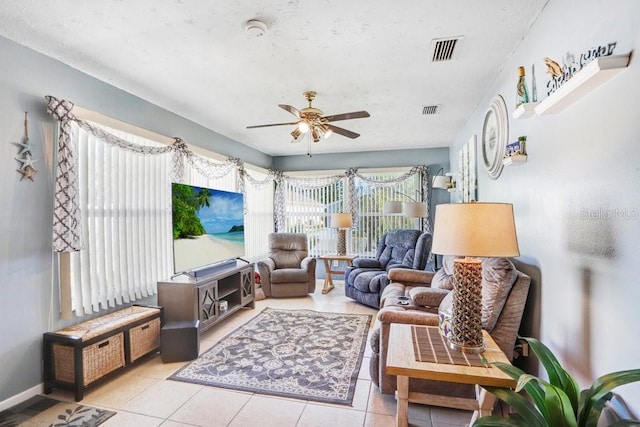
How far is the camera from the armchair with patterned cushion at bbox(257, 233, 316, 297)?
16.7 feet

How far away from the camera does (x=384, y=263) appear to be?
5090 mm

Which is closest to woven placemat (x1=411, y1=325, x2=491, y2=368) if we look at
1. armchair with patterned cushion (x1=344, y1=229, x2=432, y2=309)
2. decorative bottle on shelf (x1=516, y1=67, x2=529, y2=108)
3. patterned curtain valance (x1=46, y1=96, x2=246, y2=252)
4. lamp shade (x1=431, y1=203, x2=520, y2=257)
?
lamp shade (x1=431, y1=203, x2=520, y2=257)

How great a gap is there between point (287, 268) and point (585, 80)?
4644mm

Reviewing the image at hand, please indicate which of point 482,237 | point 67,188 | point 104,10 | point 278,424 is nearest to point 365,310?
point 278,424

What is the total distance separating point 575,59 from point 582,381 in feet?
5.07

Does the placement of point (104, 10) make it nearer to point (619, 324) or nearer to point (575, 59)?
point (575, 59)

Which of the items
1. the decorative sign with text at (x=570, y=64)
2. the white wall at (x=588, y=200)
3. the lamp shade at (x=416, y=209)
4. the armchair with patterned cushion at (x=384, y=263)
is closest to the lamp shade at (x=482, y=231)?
the white wall at (x=588, y=200)

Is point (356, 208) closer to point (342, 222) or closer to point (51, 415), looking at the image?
point (342, 222)

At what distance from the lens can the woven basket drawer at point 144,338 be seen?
9.10ft

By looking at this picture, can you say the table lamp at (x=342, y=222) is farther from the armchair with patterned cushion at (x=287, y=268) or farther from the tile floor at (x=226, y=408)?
the tile floor at (x=226, y=408)

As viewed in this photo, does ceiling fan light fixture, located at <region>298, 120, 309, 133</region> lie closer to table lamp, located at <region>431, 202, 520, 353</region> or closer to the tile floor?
table lamp, located at <region>431, 202, 520, 353</region>

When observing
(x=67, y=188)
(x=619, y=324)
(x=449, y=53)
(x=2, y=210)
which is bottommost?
(x=619, y=324)

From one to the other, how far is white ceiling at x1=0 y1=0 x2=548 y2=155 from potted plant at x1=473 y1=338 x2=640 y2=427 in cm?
199

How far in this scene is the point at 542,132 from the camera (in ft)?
6.36
